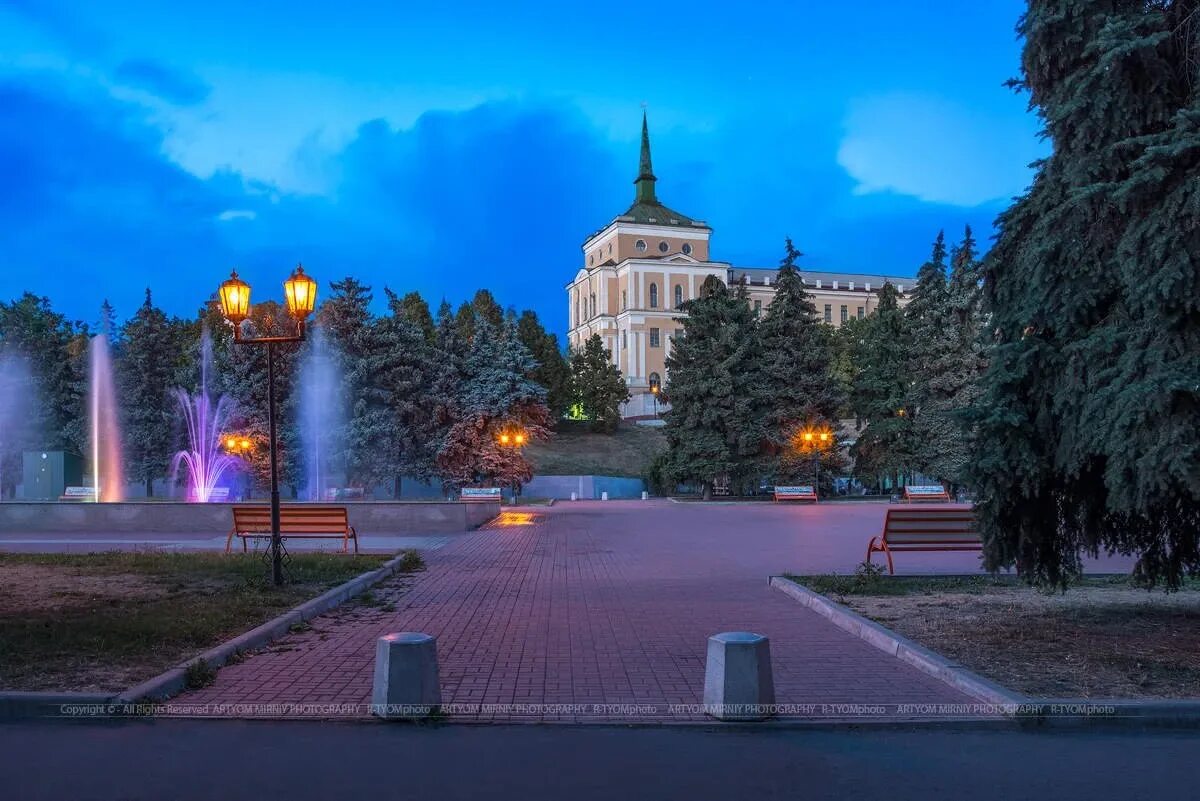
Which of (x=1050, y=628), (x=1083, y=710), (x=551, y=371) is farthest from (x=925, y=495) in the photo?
(x=551, y=371)

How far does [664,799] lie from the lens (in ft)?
15.5

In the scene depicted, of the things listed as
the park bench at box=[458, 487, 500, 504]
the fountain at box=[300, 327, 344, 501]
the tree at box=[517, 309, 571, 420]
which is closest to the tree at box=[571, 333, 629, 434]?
the tree at box=[517, 309, 571, 420]

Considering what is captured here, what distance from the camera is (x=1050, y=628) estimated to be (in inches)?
358

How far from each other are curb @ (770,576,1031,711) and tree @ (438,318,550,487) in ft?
110

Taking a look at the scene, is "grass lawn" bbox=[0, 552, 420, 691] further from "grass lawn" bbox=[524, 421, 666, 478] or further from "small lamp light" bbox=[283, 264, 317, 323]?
"grass lawn" bbox=[524, 421, 666, 478]

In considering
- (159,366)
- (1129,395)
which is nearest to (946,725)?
(1129,395)

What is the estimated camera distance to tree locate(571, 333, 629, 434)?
76875 mm

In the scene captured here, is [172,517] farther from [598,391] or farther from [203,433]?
[598,391]

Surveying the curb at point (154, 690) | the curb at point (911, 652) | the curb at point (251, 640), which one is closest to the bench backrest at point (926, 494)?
the curb at point (911, 652)

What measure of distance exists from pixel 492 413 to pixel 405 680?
129 feet

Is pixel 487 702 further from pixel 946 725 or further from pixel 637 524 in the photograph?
pixel 637 524

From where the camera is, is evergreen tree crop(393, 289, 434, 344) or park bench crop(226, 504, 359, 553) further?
evergreen tree crop(393, 289, 434, 344)

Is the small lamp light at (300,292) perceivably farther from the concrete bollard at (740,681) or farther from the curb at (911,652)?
the concrete bollard at (740,681)

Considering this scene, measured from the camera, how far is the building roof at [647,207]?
3819 inches
